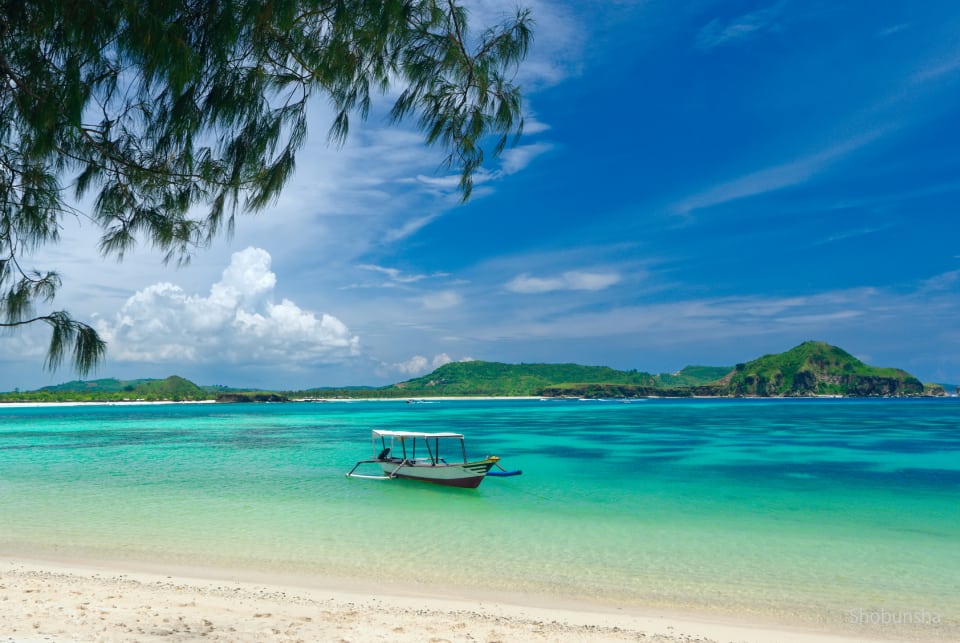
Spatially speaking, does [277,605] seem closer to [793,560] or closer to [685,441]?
[793,560]

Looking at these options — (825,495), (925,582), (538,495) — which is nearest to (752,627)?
(925,582)

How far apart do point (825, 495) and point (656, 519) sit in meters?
8.98

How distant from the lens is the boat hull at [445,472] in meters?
21.9

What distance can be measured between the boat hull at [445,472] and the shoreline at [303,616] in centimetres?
1118

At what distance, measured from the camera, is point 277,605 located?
9.09 m

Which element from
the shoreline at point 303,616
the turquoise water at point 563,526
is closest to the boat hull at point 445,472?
the turquoise water at point 563,526

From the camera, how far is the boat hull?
2185 cm

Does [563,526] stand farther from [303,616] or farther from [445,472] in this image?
[303,616]

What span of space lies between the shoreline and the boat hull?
11.2 metres

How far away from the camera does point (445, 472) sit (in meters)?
22.6

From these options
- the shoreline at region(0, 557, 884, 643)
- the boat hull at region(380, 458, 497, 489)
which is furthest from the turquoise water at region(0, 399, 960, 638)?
the shoreline at region(0, 557, 884, 643)

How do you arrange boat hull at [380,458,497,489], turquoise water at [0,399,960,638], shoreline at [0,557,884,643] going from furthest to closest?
boat hull at [380,458,497,489]
turquoise water at [0,399,960,638]
shoreline at [0,557,884,643]

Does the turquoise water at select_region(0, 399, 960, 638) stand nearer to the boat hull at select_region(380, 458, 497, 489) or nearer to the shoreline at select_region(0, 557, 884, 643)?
the boat hull at select_region(380, 458, 497, 489)

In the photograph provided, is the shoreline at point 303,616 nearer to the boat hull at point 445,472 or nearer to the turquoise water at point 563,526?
the turquoise water at point 563,526
